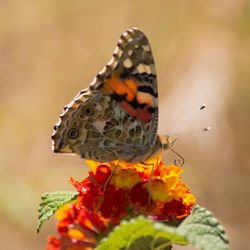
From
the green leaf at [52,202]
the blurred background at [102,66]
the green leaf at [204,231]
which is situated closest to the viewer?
the green leaf at [204,231]

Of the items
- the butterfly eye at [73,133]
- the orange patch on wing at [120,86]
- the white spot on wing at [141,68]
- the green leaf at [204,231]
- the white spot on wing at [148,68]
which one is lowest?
the green leaf at [204,231]

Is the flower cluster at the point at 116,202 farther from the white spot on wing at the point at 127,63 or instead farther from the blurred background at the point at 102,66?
the blurred background at the point at 102,66

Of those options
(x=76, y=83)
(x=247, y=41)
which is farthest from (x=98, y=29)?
(x=247, y=41)

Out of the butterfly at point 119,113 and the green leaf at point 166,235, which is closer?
the green leaf at point 166,235

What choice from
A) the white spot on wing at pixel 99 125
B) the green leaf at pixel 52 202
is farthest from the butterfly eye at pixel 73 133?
the green leaf at pixel 52 202

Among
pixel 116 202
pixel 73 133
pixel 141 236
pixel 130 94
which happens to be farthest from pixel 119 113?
pixel 141 236

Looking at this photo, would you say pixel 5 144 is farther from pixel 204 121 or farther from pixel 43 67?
pixel 204 121

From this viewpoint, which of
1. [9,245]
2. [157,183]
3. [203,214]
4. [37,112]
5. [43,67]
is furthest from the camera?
[43,67]
